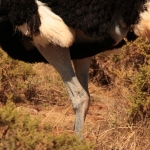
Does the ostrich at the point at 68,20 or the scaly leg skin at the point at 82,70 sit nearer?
the ostrich at the point at 68,20

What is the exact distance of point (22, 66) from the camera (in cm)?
593

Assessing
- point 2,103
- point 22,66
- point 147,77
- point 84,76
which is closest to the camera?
point 84,76

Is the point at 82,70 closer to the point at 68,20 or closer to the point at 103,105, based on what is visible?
the point at 68,20

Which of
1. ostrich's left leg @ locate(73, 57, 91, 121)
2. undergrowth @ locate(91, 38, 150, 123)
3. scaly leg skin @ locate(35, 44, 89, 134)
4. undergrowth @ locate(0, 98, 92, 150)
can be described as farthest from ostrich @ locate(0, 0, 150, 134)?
undergrowth @ locate(91, 38, 150, 123)

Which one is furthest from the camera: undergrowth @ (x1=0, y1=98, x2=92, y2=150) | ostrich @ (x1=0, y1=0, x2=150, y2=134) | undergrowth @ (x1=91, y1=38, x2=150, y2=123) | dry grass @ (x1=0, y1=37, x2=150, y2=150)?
undergrowth @ (x1=91, y1=38, x2=150, y2=123)

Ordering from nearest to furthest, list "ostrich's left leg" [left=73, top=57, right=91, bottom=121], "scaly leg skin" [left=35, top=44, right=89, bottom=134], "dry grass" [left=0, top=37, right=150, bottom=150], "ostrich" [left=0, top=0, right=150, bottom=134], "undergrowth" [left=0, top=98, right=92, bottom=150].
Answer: "undergrowth" [left=0, top=98, right=92, bottom=150]
"ostrich" [left=0, top=0, right=150, bottom=134]
"scaly leg skin" [left=35, top=44, right=89, bottom=134]
"dry grass" [left=0, top=37, right=150, bottom=150]
"ostrich's left leg" [left=73, top=57, right=91, bottom=121]

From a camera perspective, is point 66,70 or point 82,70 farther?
point 82,70

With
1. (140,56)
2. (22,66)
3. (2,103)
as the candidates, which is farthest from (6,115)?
(140,56)

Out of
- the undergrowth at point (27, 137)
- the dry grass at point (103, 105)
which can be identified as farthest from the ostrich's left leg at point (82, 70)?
the undergrowth at point (27, 137)

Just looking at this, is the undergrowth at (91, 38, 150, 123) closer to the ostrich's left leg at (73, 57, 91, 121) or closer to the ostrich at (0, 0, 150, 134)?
the ostrich's left leg at (73, 57, 91, 121)

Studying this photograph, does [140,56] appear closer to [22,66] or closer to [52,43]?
[22,66]

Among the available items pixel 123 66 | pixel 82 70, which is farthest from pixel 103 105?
pixel 82 70

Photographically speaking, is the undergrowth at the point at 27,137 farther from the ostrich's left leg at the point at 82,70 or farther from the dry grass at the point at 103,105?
the ostrich's left leg at the point at 82,70

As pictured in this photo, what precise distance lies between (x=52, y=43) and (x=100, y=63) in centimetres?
306
